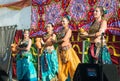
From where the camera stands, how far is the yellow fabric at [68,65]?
6848 millimetres

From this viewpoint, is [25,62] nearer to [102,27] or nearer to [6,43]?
[6,43]

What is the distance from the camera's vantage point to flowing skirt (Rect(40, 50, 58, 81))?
23.6ft

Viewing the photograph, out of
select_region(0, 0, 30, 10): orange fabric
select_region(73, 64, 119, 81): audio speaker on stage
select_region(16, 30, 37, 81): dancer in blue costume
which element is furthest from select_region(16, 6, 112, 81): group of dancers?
select_region(73, 64, 119, 81): audio speaker on stage

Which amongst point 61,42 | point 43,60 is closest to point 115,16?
point 61,42

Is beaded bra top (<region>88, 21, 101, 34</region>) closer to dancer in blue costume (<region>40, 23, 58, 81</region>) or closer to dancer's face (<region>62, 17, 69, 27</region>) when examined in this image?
dancer's face (<region>62, 17, 69, 27</region>)

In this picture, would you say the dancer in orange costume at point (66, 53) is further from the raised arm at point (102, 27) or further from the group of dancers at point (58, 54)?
the raised arm at point (102, 27)

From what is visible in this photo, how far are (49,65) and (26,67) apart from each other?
0.66 metres

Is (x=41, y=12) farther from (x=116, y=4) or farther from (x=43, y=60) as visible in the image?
(x=116, y=4)

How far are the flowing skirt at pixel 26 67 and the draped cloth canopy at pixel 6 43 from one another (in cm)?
78

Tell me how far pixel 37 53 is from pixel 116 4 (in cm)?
216

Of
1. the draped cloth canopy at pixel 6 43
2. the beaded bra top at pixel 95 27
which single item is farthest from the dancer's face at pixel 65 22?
the draped cloth canopy at pixel 6 43

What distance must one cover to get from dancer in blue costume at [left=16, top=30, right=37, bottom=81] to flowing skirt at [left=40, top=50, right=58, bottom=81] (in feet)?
1.37

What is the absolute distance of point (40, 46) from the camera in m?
7.57

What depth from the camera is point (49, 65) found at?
727 cm
